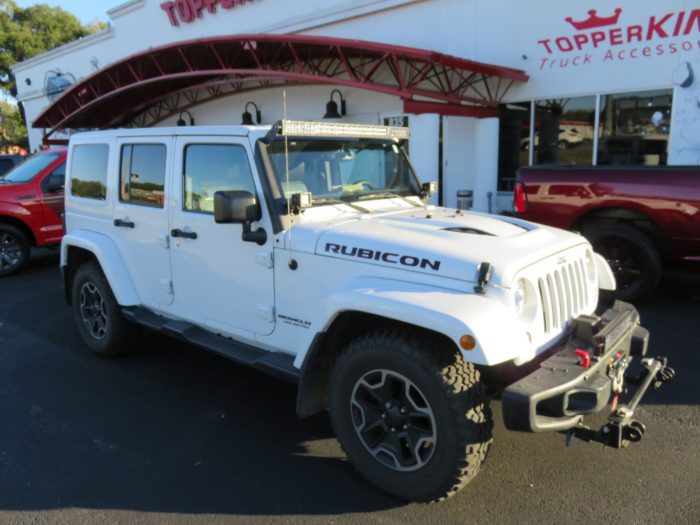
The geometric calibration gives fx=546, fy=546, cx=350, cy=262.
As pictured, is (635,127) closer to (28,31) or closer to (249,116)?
(249,116)

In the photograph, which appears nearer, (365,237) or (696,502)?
(696,502)

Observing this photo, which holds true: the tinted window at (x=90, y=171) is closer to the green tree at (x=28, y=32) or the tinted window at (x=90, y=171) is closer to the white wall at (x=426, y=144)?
the white wall at (x=426, y=144)

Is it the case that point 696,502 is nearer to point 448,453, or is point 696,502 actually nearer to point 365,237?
point 448,453

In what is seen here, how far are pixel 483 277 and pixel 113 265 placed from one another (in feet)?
10.7

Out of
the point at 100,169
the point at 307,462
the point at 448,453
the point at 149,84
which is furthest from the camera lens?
the point at 149,84

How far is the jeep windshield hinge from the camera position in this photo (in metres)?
2.61

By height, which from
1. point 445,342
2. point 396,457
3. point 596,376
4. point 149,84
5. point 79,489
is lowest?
point 79,489

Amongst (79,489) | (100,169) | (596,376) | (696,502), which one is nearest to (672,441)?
(696,502)

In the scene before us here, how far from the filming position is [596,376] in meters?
2.69

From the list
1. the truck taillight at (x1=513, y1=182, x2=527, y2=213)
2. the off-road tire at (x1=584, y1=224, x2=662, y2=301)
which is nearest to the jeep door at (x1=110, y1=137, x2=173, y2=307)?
the truck taillight at (x1=513, y1=182, x2=527, y2=213)

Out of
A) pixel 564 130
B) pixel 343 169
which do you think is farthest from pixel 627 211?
pixel 564 130

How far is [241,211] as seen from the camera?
10.4 ft

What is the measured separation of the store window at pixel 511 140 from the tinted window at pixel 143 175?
9248mm

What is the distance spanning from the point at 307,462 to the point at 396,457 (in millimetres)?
687
